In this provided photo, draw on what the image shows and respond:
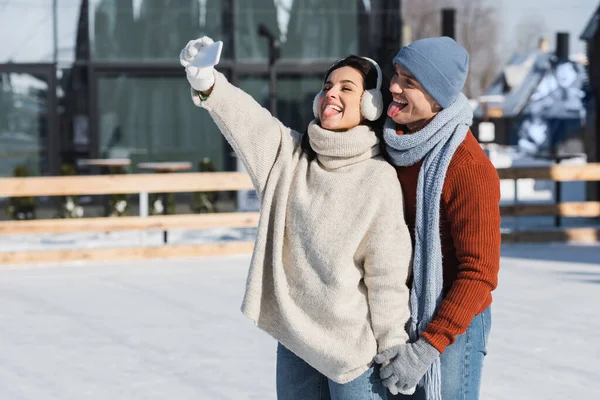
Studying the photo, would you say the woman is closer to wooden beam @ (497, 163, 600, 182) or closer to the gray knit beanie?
the gray knit beanie

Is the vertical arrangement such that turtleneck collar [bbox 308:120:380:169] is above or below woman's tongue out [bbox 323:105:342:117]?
below

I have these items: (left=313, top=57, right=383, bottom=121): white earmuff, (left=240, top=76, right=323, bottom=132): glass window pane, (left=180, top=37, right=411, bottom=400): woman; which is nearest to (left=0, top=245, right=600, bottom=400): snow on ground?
(left=180, top=37, right=411, bottom=400): woman

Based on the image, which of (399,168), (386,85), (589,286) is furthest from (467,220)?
(589,286)

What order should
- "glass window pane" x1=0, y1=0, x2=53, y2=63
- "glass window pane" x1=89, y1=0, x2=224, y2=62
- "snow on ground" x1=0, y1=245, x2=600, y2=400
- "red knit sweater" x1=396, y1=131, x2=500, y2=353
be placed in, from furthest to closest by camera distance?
1. "glass window pane" x1=89, y1=0, x2=224, y2=62
2. "glass window pane" x1=0, y1=0, x2=53, y2=63
3. "snow on ground" x1=0, y1=245, x2=600, y2=400
4. "red knit sweater" x1=396, y1=131, x2=500, y2=353

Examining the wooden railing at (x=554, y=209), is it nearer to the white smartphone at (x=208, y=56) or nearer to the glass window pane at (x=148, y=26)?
the glass window pane at (x=148, y=26)

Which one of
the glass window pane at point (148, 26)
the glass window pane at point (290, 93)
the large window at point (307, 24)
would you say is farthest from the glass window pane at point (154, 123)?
the large window at point (307, 24)

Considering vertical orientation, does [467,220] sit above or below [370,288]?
above

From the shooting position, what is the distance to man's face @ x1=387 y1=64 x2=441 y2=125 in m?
2.45

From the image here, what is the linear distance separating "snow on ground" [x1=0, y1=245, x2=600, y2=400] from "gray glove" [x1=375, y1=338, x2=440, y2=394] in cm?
236

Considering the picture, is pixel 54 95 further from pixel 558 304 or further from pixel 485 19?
pixel 485 19

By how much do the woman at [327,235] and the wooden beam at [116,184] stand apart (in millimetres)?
7273

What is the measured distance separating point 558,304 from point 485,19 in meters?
62.0

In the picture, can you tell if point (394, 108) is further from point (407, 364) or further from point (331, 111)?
point (407, 364)

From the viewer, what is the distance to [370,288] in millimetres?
2447
